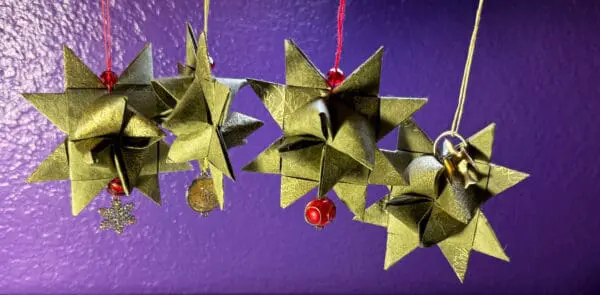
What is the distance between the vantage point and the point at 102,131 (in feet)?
2.01

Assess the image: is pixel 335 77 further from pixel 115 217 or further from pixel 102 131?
pixel 115 217

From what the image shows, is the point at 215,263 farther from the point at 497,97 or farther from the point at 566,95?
the point at 566,95

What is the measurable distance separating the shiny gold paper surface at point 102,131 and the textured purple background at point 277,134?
396 millimetres

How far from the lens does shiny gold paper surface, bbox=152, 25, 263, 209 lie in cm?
58

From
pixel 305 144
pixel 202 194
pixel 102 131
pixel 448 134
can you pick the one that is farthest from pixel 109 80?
pixel 448 134

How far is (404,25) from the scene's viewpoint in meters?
1.02

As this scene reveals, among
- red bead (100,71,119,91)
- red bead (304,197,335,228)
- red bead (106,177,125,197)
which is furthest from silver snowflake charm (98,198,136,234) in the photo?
red bead (304,197,335,228)

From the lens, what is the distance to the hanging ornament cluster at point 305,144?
21.9 inches

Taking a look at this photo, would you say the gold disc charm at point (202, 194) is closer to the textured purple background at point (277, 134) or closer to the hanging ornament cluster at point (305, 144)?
the hanging ornament cluster at point (305, 144)

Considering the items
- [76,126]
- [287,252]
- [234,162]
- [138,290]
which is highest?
[76,126]

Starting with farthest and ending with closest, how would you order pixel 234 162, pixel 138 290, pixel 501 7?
pixel 138 290, pixel 234 162, pixel 501 7

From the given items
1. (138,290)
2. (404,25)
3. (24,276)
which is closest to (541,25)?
(404,25)

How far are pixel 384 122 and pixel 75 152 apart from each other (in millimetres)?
416

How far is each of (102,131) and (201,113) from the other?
14cm
